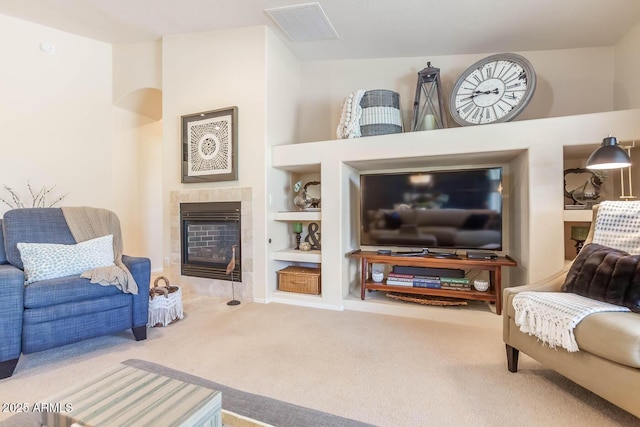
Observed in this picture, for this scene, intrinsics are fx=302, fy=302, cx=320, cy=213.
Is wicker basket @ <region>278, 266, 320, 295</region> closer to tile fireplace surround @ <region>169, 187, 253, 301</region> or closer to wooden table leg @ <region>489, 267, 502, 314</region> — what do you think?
tile fireplace surround @ <region>169, 187, 253, 301</region>

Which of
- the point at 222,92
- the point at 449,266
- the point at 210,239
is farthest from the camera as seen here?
the point at 210,239

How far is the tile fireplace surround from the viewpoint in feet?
11.2

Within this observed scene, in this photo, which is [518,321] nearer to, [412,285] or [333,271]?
[412,285]

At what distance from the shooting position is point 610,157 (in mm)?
1880

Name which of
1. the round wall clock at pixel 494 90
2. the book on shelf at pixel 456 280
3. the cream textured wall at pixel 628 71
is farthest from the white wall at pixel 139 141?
the cream textured wall at pixel 628 71

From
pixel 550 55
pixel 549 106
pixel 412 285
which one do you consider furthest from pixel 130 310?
pixel 550 55

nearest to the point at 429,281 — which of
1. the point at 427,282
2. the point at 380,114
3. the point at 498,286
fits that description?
the point at 427,282

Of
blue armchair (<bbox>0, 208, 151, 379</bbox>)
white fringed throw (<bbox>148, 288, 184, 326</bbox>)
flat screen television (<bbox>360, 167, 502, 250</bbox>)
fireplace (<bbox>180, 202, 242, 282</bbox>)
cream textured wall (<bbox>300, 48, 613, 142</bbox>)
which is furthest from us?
fireplace (<bbox>180, 202, 242, 282</bbox>)

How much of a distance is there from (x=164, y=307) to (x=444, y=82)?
368 cm

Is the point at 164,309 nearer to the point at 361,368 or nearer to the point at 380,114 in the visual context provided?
the point at 361,368

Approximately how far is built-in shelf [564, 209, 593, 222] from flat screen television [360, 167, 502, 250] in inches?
19.2

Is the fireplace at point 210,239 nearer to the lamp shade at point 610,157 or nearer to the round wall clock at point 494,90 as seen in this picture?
the round wall clock at point 494,90

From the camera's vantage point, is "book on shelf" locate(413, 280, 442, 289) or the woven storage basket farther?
the woven storage basket

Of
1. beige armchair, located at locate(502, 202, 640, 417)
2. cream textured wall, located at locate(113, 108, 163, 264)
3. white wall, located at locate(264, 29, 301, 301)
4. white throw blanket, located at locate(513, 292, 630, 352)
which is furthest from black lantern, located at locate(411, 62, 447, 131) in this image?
cream textured wall, located at locate(113, 108, 163, 264)
